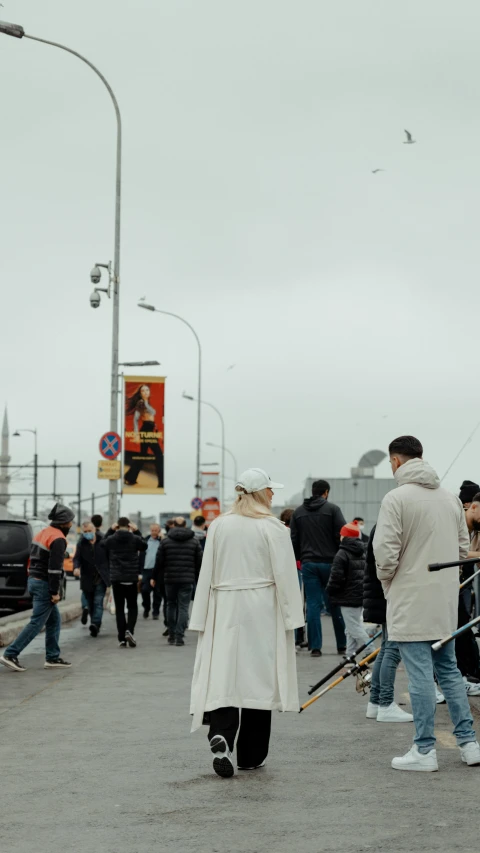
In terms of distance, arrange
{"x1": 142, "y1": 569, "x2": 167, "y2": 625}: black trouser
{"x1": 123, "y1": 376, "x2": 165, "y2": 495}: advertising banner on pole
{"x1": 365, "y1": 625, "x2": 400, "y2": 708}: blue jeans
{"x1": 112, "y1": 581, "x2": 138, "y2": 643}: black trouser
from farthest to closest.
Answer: {"x1": 123, "y1": 376, "x2": 165, "y2": 495}: advertising banner on pole → {"x1": 142, "y1": 569, "x2": 167, "y2": 625}: black trouser → {"x1": 112, "y1": 581, "x2": 138, "y2": 643}: black trouser → {"x1": 365, "y1": 625, "x2": 400, "y2": 708}: blue jeans

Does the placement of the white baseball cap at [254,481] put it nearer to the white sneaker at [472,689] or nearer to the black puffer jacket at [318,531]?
the white sneaker at [472,689]

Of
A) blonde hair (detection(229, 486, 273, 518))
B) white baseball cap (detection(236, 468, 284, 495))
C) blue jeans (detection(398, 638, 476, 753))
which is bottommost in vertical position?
blue jeans (detection(398, 638, 476, 753))

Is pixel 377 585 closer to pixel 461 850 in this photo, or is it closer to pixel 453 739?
pixel 453 739

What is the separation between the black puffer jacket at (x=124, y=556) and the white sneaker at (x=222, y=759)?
10.7 meters

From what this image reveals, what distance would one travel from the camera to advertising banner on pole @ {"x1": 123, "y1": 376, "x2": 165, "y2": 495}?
30.6m

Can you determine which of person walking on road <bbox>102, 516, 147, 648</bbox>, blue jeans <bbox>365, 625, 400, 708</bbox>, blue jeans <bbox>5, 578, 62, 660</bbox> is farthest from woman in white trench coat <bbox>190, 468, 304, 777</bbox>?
person walking on road <bbox>102, 516, 147, 648</bbox>

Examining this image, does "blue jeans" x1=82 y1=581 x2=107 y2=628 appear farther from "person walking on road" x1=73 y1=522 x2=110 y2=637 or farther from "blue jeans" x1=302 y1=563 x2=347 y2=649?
"blue jeans" x1=302 y1=563 x2=347 y2=649

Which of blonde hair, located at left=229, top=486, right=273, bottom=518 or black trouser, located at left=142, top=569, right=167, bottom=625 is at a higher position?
blonde hair, located at left=229, top=486, right=273, bottom=518

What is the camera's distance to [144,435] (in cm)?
3095

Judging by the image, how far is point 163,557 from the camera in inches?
699

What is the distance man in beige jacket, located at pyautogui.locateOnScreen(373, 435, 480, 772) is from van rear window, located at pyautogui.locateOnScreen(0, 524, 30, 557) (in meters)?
15.7

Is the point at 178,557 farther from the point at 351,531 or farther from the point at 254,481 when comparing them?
the point at 254,481

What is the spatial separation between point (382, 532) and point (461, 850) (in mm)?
2312

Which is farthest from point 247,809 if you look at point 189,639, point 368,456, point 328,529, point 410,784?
point 368,456
